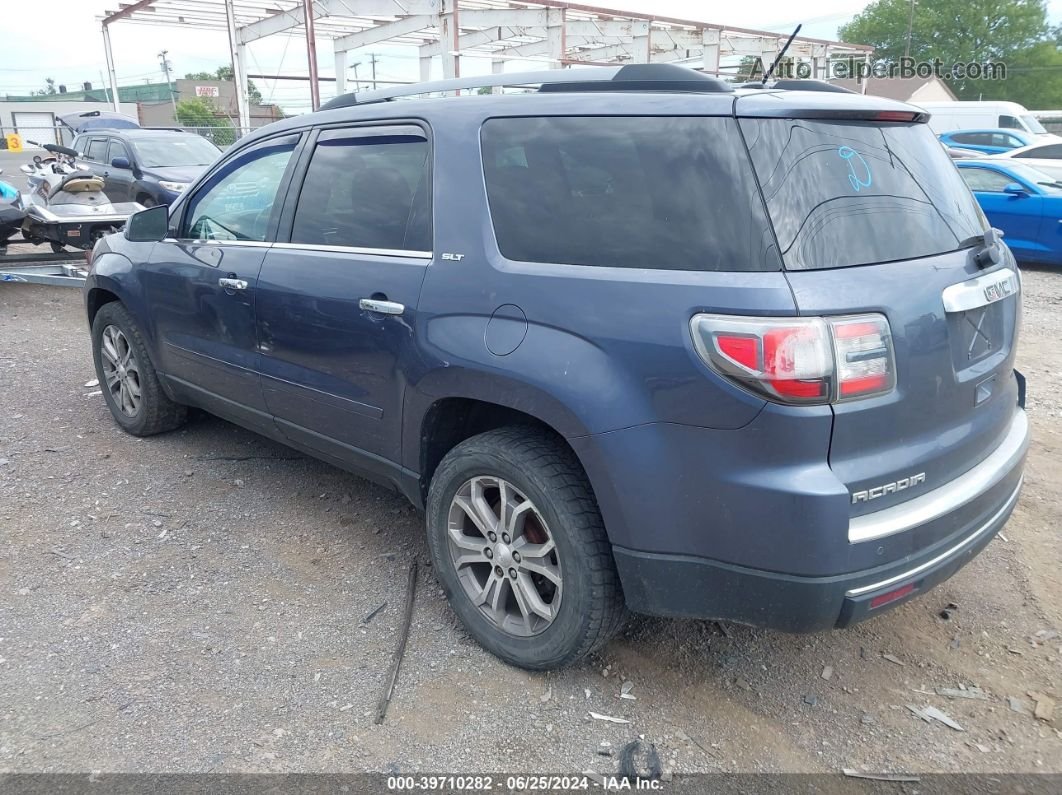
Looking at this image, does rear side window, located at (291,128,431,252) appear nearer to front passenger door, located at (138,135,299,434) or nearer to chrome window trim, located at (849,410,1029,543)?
front passenger door, located at (138,135,299,434)

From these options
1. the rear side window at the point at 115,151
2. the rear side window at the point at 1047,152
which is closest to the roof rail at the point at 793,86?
the rear side window at the point at 115,151

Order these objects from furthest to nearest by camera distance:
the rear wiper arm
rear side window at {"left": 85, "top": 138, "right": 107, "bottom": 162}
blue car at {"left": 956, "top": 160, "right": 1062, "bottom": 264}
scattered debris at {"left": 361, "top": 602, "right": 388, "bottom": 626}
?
rear side window at {"left": 85, "top": 138, "right": 107, "bottom": 162} < blue car at {"left": 956, "top": 160, "right": 1062, "bottom": 264} < scattered debris at {"left": 361, "top": 602, "right": 388, "bottom": 626} < the rear wiper arm

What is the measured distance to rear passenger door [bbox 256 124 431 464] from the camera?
121 inches

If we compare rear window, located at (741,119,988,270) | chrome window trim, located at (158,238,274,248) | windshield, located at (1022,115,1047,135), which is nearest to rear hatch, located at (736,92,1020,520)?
rear window, located at (741,119,988,270)

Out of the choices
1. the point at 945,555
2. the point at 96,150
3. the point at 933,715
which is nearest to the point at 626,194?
the point at 945,555

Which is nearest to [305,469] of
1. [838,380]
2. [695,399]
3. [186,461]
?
[186,461]

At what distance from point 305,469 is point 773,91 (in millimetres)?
3152

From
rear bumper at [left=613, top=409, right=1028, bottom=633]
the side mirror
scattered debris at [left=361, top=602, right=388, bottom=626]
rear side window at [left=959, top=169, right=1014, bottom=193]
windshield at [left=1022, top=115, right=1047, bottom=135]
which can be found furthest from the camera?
windshield at [left=1022, top=115, right=1047, bottom=135]

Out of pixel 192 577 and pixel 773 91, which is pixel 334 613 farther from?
pixel 773 91

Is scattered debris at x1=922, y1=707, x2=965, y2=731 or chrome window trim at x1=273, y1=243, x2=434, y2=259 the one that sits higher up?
chrome window trim at x1=273, y1=243, x2=434, y2=259

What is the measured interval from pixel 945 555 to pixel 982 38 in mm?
74921

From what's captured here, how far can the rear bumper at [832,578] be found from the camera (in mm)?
2266

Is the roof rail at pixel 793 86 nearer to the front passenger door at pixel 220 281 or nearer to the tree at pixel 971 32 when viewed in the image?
the front passenger door at pixel 220 281

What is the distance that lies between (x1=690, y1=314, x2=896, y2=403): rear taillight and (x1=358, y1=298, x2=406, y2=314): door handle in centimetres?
122
